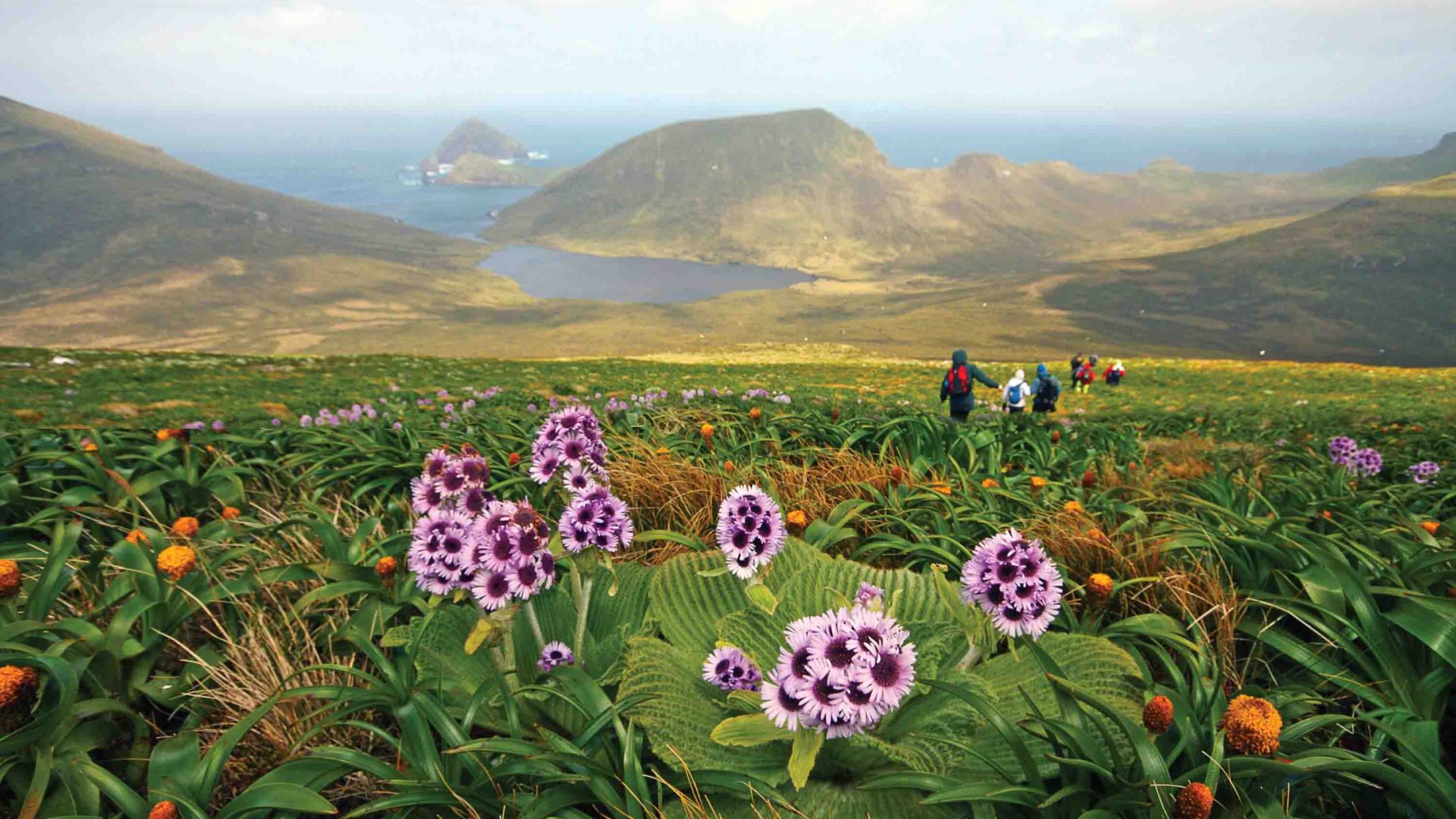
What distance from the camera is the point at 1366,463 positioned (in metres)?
6.58

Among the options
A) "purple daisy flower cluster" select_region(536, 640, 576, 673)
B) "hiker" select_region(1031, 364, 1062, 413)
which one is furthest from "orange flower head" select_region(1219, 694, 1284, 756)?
"hiker" select_region(1031, 364, 1062, 413)

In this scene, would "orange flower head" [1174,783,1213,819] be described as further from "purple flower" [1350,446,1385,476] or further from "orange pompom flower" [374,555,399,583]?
"purple flower" [1350,446,1385,476]

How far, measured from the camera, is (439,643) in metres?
2.57

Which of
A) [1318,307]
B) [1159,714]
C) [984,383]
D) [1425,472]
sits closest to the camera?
[1159,714]

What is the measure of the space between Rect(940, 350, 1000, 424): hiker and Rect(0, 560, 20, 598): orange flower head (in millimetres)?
9969

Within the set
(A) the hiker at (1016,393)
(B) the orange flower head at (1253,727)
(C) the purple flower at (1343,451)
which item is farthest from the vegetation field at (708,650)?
(A) the hiker at (1016,393)

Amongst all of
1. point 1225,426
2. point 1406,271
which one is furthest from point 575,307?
point 1406,271

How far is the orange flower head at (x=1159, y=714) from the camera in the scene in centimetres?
191

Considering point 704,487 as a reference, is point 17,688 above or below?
above

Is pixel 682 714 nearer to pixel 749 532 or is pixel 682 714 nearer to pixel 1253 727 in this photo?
Result: pixel 749 532

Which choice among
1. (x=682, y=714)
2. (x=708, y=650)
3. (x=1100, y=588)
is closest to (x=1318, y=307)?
(x=1100, y=588)

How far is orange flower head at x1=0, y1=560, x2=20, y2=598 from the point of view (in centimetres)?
265

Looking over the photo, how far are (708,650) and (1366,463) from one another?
7395 mm

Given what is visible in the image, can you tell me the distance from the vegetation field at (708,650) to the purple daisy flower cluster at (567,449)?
0.02 m
